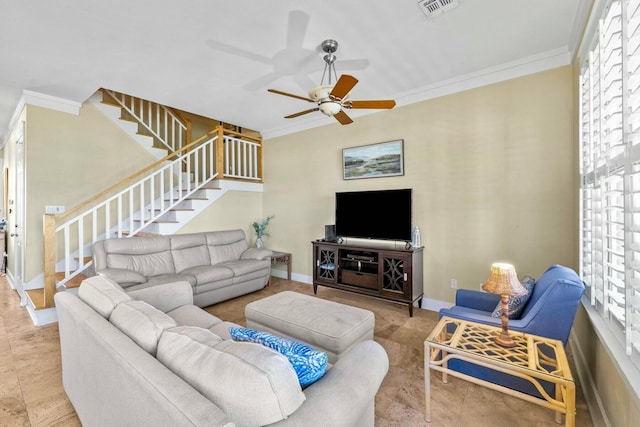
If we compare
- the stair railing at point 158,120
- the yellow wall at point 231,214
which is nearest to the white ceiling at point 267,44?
the stair railing at point 158,120

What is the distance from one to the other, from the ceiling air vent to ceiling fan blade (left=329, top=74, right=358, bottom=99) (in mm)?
783

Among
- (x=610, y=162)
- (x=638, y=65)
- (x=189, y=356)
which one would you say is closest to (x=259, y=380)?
(x=189, y=356)

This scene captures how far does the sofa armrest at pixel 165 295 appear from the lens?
2174 mm

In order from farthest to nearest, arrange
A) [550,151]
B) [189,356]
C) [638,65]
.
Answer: [550,151] → [638,65] → [189,356]

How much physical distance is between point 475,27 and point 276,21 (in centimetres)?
169

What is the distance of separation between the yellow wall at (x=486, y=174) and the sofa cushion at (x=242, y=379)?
306cm

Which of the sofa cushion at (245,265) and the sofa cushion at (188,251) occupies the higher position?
the sofa cushion at (188,251)

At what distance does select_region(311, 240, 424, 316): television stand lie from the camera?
3391mm

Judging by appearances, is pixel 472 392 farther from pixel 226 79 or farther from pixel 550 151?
pixel 226 79

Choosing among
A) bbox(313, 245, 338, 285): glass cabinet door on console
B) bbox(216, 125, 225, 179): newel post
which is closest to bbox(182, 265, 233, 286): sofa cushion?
bbox(313, 245, 338, 285): glass cabinet door on console

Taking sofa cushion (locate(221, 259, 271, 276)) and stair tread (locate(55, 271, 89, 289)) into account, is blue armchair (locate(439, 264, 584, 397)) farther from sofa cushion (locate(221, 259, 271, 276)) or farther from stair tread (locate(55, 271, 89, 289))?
stair tread (locate(55, 271, 89, 289))

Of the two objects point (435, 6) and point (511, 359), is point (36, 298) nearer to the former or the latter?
point (511, 359)

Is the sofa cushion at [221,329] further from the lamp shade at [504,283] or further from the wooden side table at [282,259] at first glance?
the wooden side table at [282,259]

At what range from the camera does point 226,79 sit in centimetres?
336
